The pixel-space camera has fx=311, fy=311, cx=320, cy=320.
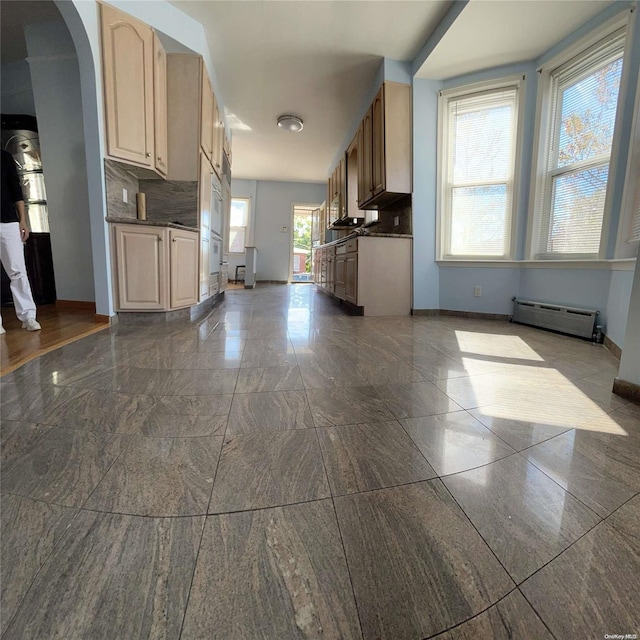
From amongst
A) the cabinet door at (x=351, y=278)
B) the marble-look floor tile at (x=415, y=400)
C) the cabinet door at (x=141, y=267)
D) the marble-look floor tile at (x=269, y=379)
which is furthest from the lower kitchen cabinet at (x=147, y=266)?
the marble-look floor tile at (x=415, y=400)

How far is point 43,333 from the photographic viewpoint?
2.28m

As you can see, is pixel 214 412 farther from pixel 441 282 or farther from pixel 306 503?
pixel 441 282

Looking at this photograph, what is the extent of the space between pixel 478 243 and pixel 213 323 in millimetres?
3033

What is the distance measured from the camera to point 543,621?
50 cm

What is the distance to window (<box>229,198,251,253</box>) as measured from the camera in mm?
8562

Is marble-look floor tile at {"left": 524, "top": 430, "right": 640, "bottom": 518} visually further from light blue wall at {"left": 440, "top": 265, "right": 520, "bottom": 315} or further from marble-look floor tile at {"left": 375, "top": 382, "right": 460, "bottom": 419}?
light blue wall at {"left": 440, "top": 265, "right": 520, "bottom": 315}

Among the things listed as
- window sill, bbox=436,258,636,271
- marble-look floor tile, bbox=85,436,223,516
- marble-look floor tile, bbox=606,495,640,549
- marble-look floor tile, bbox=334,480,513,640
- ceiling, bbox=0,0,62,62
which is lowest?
marble-look floor tile, bbox=606,495,640,549

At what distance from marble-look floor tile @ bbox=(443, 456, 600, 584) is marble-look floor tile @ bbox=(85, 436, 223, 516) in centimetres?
64

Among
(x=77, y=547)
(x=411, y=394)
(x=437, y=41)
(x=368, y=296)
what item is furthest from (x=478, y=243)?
(x=77, y=547)

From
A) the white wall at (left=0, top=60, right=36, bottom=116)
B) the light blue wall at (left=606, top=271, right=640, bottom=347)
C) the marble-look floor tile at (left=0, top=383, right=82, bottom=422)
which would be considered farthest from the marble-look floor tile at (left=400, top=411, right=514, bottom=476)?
the white wall at (left=0, top=60, right=36, bottom=116)

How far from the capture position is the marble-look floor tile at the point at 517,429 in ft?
3.44

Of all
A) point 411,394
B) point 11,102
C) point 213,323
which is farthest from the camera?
point 11,102

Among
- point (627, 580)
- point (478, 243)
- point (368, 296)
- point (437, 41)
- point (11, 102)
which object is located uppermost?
point (437, 41)

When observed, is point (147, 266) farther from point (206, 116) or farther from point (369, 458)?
point (369, 458)
